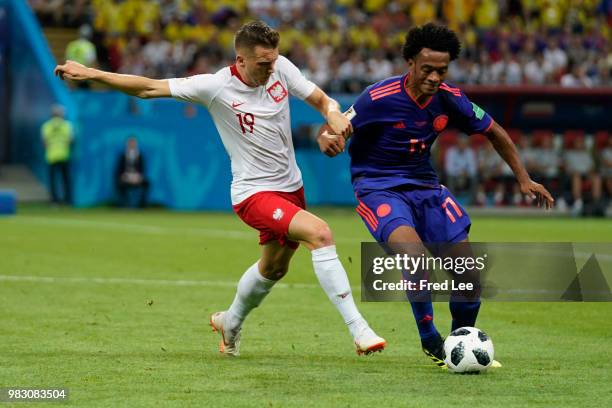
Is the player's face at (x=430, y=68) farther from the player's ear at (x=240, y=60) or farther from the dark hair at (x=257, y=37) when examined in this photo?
the player's ear at (x=240, y=60)

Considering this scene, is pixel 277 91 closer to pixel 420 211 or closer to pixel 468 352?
pixel 420 211

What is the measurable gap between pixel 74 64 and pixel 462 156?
62.8 feet

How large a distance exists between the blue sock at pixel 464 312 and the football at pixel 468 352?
0.38 metres

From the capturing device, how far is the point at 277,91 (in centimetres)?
777

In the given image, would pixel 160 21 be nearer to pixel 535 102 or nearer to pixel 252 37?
pixel 535 102

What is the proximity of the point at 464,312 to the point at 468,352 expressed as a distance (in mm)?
590

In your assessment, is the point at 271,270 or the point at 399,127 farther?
the point at 271,270

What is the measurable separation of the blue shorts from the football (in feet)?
2.33

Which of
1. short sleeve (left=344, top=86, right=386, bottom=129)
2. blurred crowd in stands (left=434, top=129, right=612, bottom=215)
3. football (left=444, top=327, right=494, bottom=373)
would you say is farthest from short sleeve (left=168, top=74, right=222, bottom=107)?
blurred crowd in stands (left=434, top=129, right=612, bottom=215)

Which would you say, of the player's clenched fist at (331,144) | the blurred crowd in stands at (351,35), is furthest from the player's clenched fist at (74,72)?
the blurred crowd in stands at (351,35)

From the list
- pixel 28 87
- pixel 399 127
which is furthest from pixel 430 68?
pixel 28 87

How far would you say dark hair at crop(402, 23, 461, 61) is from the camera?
7.48 m

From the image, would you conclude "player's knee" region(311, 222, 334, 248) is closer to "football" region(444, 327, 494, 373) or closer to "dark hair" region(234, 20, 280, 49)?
"football" region(444, 327, 494, 373)

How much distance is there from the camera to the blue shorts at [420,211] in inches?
298
